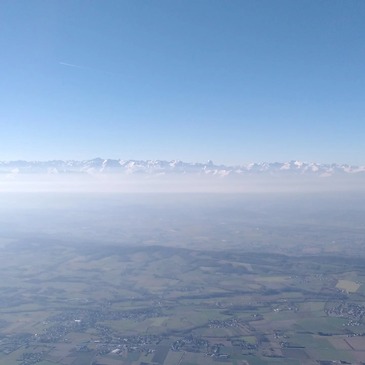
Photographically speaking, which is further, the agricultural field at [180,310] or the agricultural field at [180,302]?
the agricultural field at [180,302]

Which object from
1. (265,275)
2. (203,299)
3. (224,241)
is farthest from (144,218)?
(203,299)

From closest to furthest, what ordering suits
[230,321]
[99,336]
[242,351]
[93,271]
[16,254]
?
[242,351] < [99,336] < [230,321] < [93,271] < [16,254]

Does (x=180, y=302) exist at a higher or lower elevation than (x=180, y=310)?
lower

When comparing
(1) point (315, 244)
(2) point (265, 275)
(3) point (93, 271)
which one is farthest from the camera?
(1) point (315, 244)

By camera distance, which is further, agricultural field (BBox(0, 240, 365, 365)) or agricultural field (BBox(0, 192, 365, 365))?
agricultural field (BBox(0, 192, 365, 365))

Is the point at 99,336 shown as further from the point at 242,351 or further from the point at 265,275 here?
the point at 265,275

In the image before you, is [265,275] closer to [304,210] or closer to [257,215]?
[257,215]

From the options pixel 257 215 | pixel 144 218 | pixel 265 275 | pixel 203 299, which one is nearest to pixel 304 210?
pixel 257 215

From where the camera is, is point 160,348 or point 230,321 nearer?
point 160,348

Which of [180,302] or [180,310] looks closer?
[180,310]
